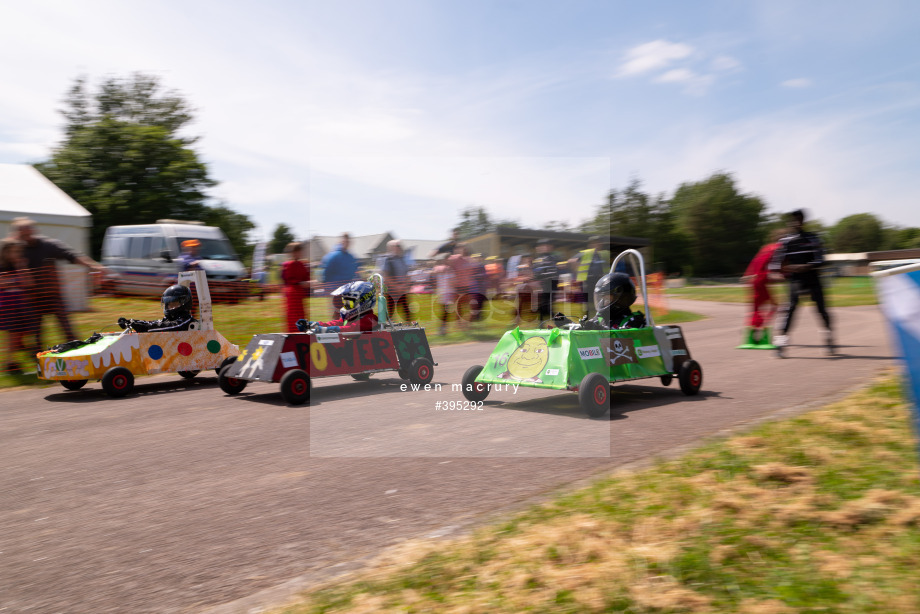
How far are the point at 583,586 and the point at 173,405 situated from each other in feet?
21.8

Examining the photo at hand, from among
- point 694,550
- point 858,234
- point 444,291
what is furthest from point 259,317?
point 858,234

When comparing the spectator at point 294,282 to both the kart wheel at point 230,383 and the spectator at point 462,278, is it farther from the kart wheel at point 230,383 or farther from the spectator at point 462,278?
the spectator at point 462,278

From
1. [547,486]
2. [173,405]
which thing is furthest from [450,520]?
[173,405]

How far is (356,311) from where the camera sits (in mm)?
9000

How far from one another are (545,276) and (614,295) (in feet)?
22.9

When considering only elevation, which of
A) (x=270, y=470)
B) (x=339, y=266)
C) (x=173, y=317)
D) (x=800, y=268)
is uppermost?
(x=339, y=266)

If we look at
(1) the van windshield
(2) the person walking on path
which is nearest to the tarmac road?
(2) the person walking on path

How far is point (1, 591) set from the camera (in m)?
3.19

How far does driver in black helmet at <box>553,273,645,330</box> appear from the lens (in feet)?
25.3

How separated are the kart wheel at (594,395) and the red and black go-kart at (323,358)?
3040 mm

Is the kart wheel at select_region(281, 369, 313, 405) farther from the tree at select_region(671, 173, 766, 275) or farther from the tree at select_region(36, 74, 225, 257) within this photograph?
the tree at select_region(671, 173, 766, 275)

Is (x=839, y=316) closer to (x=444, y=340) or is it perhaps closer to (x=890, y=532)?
(x=444, y=340)

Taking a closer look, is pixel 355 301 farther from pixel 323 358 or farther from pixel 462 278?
pixel 462 278

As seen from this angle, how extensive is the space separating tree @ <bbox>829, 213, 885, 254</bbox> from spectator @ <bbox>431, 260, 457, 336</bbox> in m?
111
